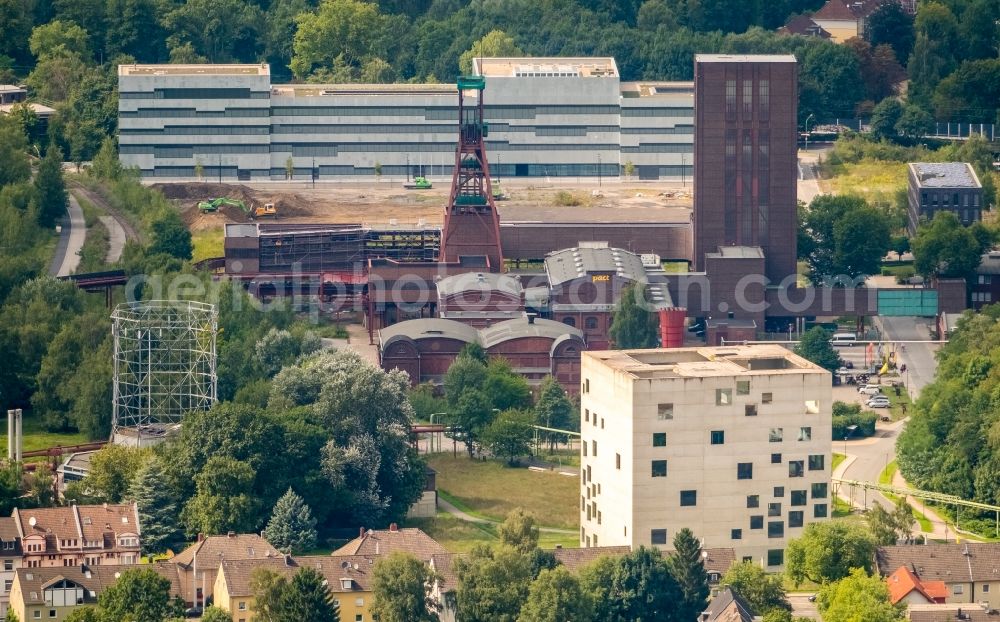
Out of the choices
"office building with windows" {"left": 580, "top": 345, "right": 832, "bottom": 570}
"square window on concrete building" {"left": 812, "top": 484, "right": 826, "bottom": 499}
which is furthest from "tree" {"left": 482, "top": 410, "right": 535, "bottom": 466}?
"square window on concrete building" {"left": 812, "top": 484, "right": 826, "bottom": 499}

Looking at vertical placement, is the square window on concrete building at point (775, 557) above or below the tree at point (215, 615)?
above

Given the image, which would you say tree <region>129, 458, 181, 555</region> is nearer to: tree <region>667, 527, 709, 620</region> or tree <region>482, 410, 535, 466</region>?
tree <region>482, 410, 535, 466</region>

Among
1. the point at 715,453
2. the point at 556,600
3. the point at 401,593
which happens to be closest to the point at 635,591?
the point at 556,600

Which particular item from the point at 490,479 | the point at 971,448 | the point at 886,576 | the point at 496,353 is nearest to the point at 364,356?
the point at 496,353

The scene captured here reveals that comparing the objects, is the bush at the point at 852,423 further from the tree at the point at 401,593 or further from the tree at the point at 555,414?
the tree at the point at 401,593

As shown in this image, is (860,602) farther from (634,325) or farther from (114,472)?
(634,325)

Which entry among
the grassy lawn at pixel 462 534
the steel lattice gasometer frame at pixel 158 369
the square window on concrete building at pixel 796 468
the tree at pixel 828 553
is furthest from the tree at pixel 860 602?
the steel lattice gasometer frame at pixel 158 369
